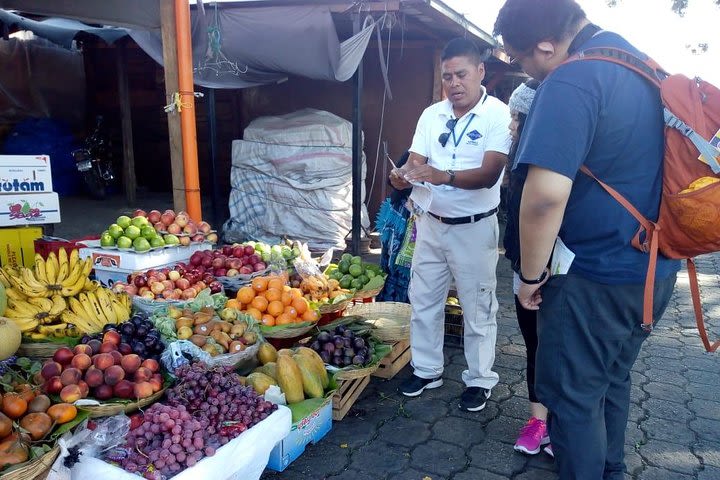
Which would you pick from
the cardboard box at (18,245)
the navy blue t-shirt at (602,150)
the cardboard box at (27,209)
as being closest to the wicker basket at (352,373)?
the navy blue t-shirt at (602,150)

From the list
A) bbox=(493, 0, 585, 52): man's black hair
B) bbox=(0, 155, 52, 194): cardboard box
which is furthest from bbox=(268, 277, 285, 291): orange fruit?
bbox=(493, 0, 585, 52): man's black hair

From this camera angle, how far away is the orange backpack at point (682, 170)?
164 cm

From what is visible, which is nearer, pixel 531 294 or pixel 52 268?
pixel 531 294

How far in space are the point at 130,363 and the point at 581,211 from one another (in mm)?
2141

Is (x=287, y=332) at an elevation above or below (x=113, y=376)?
below

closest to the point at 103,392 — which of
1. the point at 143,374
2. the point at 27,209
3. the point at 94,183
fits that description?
the point at 143,374

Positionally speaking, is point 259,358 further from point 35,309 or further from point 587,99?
point 587,99

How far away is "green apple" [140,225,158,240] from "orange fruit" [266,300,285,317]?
1.26 meters

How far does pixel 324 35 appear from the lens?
5.70m

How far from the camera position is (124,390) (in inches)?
97.3

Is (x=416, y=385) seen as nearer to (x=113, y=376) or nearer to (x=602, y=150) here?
(x=113, y=376)

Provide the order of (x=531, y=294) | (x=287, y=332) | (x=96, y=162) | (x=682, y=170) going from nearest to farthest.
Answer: (x=682, y=170) → (x=531, y=294) → (x=287, y=332) → (x=96, y=162)

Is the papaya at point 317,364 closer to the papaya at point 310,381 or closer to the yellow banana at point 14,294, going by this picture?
the papaya at point 310,381

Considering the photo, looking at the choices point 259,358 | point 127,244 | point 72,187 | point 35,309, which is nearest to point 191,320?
point 259,358
